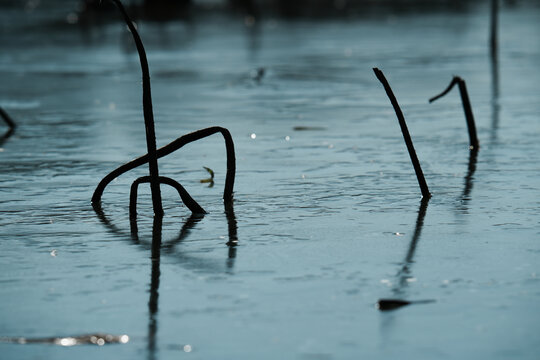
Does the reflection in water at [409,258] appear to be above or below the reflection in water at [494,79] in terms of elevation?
below

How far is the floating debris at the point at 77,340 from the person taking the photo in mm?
5711

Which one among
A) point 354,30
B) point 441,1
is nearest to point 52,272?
point 354,30

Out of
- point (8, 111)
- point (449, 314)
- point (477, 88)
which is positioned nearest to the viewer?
point (449, 314)

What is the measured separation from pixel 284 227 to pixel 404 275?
1.52m

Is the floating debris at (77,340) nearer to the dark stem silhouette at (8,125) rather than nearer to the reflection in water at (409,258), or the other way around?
the reflection in water at (409,258)

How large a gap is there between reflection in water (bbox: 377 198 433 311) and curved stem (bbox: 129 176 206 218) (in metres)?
1.49

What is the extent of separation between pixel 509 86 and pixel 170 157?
7417 mm

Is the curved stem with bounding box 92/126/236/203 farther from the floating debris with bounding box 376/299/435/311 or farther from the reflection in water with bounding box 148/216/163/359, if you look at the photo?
the floating debris with bounding box 376/299/435/311

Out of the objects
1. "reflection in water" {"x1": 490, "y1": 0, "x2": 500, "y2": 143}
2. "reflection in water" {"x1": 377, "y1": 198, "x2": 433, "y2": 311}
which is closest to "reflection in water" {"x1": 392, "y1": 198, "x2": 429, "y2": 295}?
"reflection in water" {"x1": 377, "y1": 198, "x2": 433, "y2": 311}

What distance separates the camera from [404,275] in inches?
265

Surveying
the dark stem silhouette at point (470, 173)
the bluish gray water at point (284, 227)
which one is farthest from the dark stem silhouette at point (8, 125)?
the dark stem silhouette at point (470, 173)

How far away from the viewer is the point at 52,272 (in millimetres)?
6984

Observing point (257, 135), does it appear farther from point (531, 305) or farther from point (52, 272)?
point (531, 305)

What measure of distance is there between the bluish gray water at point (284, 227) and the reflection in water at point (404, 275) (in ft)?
0.09
